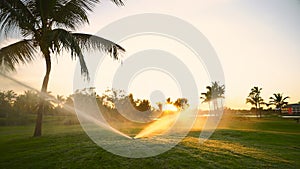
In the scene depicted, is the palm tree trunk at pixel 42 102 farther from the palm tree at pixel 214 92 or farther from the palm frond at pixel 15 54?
the palm tree at pixel 214 92

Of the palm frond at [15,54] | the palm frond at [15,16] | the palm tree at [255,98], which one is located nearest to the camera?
the palm frond at [15,16]

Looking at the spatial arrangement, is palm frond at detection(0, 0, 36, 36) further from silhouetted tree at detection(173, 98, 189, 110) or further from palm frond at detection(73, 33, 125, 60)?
silhouetted tree at detection(173, 98, 189, 110)

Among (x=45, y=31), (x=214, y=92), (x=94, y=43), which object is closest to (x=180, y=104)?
(x=214, y=92)

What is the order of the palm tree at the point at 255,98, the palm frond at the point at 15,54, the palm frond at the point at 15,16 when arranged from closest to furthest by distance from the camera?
1. the palm frond at the point at 15,16
2. the palm frond at the point at 15,54
3. the palm tree at the point at 255,98

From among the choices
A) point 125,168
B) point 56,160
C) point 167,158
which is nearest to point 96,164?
point 125,168

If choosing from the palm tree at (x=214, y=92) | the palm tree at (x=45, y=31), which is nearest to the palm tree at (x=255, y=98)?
the palm tree at (x=214, y=92)

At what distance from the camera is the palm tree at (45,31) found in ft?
25.9

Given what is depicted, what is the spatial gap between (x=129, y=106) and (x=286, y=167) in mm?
39473

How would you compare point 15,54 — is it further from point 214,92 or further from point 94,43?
point 214,92

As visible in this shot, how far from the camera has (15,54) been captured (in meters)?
9.54

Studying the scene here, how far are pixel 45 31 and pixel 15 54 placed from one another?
225 centimetres

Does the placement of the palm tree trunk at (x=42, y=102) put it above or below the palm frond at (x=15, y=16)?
below

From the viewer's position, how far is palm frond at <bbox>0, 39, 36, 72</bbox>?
9250mm

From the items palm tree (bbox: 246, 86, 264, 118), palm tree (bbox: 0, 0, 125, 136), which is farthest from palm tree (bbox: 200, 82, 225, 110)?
palm tree (bbox: 0, 0, 125, 136)
